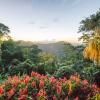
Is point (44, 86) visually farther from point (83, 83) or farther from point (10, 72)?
point (10, 72)

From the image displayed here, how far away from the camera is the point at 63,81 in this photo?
51.2ft

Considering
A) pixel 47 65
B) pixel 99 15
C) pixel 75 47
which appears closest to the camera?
pixel 47 65

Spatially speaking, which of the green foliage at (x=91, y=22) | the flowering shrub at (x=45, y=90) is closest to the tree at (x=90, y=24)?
the green foliage at (x=91, y=22)

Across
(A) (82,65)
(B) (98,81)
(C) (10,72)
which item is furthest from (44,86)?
(A) (82,65)

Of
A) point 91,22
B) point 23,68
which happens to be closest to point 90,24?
point 91,22

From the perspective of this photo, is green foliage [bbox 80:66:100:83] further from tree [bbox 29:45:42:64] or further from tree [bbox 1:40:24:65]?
tree [bbox 29:45:42:64]

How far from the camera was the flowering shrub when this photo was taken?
12.9m

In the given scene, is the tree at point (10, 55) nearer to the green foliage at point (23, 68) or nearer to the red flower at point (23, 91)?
the green foliage at point (23, 68)

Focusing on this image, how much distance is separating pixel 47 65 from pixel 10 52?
19.5 feet

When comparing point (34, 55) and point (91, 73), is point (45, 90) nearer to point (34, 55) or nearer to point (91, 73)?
point (91, 73)

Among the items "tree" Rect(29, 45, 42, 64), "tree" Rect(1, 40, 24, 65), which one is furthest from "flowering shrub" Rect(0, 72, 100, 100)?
"tree" Rect(29, 45, 42, 64)

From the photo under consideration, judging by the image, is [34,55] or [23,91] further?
[34,55]

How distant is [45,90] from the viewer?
14258 millimetres

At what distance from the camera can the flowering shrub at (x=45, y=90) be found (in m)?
12.9
